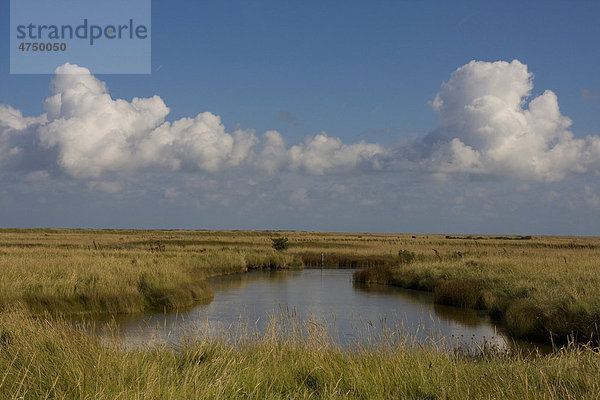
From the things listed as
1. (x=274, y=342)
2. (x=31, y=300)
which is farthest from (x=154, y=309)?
(x=274, y=342)

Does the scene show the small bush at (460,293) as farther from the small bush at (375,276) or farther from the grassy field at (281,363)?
the small bush at (375,276)

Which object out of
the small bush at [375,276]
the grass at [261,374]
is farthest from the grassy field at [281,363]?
the small bush at [375,276]

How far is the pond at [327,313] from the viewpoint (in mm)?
13227

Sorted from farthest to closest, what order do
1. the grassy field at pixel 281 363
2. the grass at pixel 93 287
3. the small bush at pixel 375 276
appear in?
the small bush at pixel 375 276 < the grass at pixel 93 287 < the grassy field at pixel 281 363

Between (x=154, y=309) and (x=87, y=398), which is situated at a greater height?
(x=87, y=398)

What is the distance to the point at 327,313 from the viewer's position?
58.4 feet

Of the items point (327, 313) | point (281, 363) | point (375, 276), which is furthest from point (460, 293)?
point (281, 363)

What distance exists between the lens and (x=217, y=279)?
29.1m

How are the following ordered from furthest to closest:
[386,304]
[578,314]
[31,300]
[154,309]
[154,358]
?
1. [386,304]
2. [154,309]
3. [31,300]
4. [578,314]
5. [154,358]

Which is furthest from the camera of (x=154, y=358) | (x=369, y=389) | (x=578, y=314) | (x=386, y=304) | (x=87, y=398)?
(x=386, y=304)

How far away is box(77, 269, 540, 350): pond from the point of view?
43.4 feet

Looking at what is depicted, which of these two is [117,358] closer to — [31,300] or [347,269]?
[31,300]

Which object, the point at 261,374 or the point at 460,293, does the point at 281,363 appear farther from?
the point at 460,293

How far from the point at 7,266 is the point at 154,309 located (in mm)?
7035
